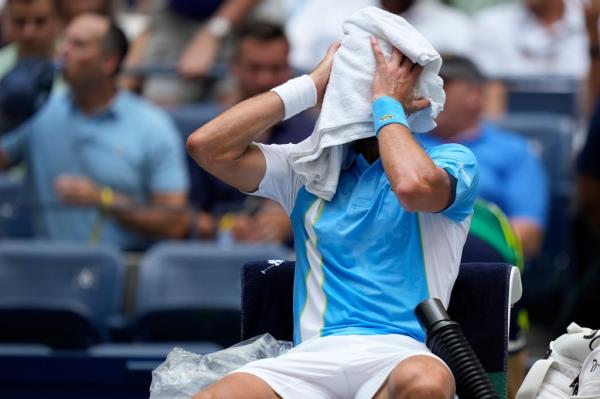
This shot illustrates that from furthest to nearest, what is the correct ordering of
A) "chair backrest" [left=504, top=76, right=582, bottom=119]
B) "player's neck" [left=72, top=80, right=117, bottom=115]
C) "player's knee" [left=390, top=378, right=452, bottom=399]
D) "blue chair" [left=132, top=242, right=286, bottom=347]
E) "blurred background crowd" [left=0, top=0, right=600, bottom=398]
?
"chair backrest" [left=504, top=76, right=582, bottom=119]
"player's neck" [left=72, top=80, right=117, bottom=115]
"blurred background crowd" [left=0, top=0, right=600, bottom=398]
"blue chair" [left=132, top=242, right=286, bottom=347]
"player's knee" [left=390, top=378, right=452, bottom=399]

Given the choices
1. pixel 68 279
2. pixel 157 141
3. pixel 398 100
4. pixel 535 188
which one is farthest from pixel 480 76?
pixel 398 100

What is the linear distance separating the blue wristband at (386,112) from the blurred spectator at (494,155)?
2834mm

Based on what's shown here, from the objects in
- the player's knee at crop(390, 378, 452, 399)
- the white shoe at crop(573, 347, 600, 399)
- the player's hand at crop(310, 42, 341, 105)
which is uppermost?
the player's hand at crop(310, 42, 341, 105)

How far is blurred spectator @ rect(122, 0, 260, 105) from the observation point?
28.3 ft

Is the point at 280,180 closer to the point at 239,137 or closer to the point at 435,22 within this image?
Result: the point at 239,137

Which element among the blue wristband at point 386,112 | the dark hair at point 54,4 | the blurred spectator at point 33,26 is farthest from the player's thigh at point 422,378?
the dark hair at point 54,4

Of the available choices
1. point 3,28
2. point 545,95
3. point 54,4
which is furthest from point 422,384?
point 3,28

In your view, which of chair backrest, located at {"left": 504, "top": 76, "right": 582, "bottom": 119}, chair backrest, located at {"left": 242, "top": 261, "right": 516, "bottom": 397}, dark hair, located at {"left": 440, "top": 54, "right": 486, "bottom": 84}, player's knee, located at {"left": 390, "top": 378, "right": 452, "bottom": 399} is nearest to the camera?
player's knee, located at {"left": 390, "top": 378, "right": 452, "bottom": 399}

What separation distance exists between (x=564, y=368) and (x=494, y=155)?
10.5ft

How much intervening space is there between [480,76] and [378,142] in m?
3.04

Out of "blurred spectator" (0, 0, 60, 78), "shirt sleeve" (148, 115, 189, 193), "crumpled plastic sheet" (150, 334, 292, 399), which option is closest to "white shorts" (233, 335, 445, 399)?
"crumpled plastic sheet" (150, 334, 292, 399)

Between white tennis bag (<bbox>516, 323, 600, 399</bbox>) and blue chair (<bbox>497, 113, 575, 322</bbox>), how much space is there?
11.1ft

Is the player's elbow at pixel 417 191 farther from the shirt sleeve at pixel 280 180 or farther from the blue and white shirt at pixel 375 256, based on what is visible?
the shirt sleeve at pixel 280 180

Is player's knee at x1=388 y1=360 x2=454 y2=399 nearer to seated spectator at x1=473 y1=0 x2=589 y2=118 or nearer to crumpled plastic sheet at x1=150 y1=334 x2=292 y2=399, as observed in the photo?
crumpled plastic sheet at x1=150 y1=334 x2=292 y2=399
